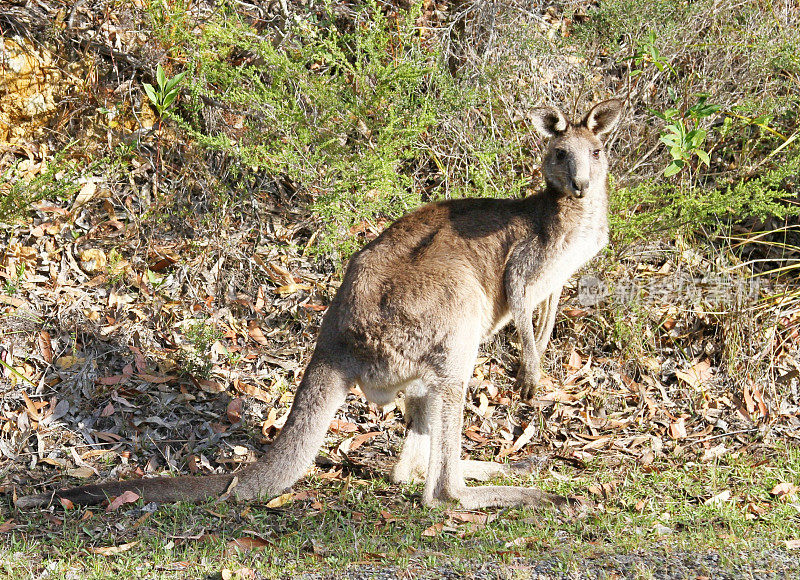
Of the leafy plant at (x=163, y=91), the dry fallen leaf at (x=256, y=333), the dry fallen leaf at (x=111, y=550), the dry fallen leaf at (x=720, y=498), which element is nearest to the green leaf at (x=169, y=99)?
the leafy plant at (x=163, y=91)

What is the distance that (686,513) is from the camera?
15.8 ft

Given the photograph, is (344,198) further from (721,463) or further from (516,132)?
(721,463)

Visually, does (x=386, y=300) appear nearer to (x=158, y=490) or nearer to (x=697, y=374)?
(x=158, y=490)

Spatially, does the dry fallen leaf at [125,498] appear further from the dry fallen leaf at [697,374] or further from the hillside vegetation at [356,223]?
the dry fallen leaf at [697,374]

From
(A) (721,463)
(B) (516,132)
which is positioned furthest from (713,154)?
(A) (721,463)

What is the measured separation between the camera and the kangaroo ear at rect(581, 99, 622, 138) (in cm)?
517

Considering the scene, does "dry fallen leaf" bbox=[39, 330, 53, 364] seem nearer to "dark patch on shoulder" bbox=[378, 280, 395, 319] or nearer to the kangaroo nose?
"dark patch on shoulder" bbox=[378, 280, 395, 319]

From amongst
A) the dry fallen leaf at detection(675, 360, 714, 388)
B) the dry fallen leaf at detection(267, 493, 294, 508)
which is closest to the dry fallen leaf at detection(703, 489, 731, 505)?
the dry fallen leaf at detection(675, 360, 714, 388)

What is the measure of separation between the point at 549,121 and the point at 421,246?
3.75 ft

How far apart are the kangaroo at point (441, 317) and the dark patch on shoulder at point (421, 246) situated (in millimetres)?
12

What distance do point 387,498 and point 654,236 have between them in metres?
3.36

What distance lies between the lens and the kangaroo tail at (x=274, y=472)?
14.3 ft

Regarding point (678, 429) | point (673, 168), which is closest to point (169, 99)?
point (673, 168)

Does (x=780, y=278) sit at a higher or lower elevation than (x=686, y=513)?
higher
